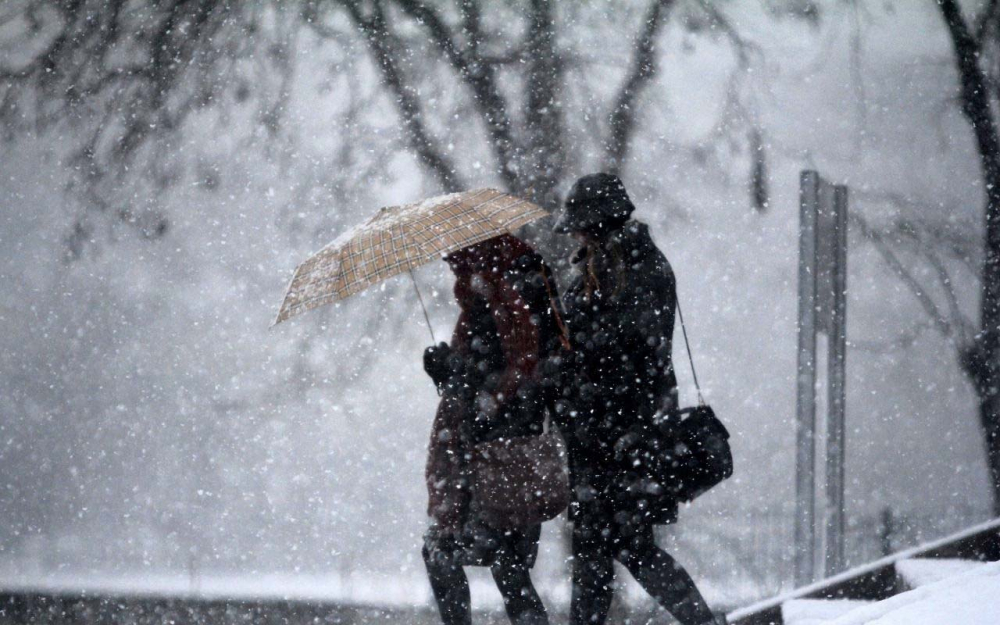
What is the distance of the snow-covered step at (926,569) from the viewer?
3.54 meters

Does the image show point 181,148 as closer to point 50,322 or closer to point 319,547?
point 50,322

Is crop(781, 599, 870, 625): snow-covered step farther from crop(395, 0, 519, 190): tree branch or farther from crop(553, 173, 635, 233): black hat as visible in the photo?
crop(395, 0, 519, 190): tree branch

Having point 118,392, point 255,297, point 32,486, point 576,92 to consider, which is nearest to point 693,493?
point 576,92

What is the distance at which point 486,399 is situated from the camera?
273 centimetres

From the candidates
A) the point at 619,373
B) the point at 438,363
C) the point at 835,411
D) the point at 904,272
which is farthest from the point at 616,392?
the point at 904,272

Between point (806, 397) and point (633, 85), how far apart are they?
8.37 feet

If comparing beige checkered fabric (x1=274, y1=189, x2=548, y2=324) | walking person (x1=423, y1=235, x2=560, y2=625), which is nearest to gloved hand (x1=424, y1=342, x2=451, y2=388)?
walking person (x1=423, y1=235, x2=560, y2=625)

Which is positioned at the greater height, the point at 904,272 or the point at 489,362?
the point at 489,362

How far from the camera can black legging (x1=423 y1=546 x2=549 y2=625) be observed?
2.80 m

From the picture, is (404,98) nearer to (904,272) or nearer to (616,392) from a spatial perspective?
(616,392)

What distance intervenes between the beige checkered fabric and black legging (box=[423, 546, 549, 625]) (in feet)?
3.17

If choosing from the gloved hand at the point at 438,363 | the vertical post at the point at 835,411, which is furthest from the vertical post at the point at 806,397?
the gloved hand at the point at 438,363

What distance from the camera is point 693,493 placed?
267 centimetres

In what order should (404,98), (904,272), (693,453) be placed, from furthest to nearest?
(904,272) < (404,98) < (693,453)
